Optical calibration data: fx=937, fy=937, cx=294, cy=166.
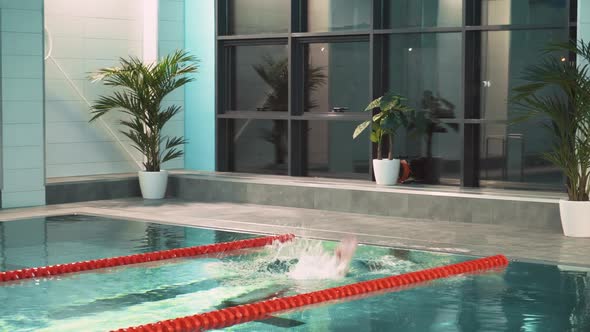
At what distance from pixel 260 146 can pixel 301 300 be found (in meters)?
7.49

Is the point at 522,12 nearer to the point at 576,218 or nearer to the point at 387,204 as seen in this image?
the point at 387,204

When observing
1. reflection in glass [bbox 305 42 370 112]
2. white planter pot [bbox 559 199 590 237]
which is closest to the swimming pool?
white planter pot [bbox 559 199 590 237]

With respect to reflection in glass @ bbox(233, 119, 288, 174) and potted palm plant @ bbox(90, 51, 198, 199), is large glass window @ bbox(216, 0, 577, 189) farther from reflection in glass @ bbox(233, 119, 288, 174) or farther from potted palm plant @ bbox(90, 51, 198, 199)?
potted palm plant @ bbox(90, 51, 198, 199)

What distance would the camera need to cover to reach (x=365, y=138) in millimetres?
12398

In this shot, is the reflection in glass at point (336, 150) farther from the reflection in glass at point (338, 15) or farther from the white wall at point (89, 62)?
the white wall at point (89, 62)

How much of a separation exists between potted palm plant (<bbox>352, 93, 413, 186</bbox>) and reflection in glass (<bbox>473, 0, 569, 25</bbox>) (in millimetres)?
1394

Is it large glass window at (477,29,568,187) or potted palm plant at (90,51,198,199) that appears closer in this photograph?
large glass window at (477,29,568,187)

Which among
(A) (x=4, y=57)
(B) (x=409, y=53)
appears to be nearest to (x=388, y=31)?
(B) (x=409, y=53)

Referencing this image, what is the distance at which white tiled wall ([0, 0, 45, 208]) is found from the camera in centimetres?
1130

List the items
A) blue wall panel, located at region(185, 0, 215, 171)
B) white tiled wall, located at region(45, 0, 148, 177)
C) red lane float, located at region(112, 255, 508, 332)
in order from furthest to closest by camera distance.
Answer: blue wall panel, located at region(185, 0, 215, 171) → white tiled wall, located at region(45, 0, 148, 177) → red lane float, located at region(112, 255, 508, 332)

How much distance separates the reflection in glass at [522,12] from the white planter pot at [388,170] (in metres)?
1.98

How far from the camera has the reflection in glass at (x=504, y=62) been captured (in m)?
11.0

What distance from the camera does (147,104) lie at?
1235cm

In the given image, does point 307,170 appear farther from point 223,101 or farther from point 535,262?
point 535,262
